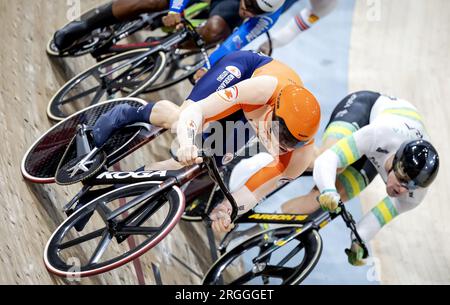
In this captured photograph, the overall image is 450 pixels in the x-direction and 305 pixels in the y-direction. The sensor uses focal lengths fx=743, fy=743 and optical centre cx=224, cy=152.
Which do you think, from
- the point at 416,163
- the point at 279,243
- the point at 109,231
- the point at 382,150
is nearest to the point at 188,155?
the point at 109,231

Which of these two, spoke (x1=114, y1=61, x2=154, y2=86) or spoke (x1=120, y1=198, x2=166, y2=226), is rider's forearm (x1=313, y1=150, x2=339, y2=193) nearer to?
spoke (x1=120, y1=198, x2=166, y2=226)

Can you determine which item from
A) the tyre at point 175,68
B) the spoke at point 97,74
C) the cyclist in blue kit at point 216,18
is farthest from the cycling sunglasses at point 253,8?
the spoke at point 97,74

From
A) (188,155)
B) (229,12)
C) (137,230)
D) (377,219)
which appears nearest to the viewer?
(188,155)

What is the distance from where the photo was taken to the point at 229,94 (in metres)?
3.54

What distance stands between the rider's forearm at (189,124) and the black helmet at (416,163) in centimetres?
129

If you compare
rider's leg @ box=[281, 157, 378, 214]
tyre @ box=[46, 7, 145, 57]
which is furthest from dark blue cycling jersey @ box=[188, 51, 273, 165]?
tyre @ box=[46, 7, 145, 57]

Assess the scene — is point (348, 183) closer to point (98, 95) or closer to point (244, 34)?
point (244, 34)

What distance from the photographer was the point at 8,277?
344cm

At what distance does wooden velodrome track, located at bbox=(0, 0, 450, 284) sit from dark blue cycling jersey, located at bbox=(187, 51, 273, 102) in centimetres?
111

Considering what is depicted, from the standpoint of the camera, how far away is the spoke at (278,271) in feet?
14.5

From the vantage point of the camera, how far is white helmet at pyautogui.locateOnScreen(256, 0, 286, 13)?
16.4 ft

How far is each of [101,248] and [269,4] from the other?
7.19 feet
